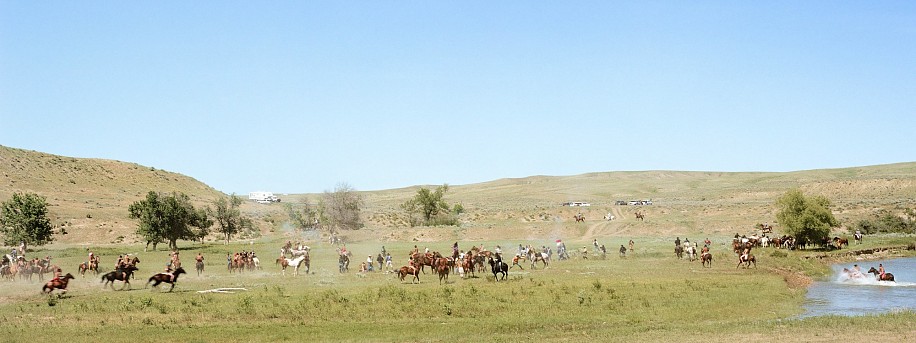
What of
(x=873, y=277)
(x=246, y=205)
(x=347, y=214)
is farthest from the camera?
(x=246, y=205)

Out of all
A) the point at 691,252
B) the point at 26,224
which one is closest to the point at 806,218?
the point at 691,252

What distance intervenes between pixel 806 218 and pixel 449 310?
1814 inches

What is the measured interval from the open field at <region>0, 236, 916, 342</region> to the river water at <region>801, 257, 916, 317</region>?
3.15 feet

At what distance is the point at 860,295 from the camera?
37031mm

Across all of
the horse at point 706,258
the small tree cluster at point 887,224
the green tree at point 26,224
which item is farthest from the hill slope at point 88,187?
the small tree cluster at point 887,224

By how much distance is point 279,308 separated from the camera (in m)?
30.4

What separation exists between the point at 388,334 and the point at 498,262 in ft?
53.1

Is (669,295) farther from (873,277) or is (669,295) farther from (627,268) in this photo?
(873,277)

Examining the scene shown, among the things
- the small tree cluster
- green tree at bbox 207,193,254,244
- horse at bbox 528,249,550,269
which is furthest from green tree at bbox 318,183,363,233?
the small tree cluster

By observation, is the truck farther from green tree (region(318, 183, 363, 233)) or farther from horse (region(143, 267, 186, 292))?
horse (region(143, 267, 186, 292))

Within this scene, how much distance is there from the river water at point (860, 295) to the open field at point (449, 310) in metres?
0.96

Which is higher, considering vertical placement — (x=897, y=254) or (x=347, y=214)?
(x=347, y=214)

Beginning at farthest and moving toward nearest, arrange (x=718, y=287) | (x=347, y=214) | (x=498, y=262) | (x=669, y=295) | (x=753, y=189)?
(x=753, y=189), (x=347, y=214), (x=498, y=262), (x=718, y=287), (x=669, y=295)

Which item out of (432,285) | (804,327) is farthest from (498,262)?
(804,327)
